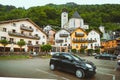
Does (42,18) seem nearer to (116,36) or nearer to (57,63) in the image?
(57,63)

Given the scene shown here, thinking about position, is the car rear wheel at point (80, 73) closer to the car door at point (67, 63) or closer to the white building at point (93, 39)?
the car door at point (67, 63)

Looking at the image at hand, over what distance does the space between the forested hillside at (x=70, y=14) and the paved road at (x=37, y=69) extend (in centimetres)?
56

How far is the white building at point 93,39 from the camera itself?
3.34 meters

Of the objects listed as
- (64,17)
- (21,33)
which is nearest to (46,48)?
(21,33)

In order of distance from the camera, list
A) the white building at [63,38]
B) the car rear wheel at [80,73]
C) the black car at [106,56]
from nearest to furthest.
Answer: the car rear wheel at [80,73] < the black car at [106,56] < the white building at [63,38]

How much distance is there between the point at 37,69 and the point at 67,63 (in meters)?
0.49

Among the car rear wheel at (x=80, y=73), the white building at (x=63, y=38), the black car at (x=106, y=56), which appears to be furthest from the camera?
the white building at (x=63, y=38)

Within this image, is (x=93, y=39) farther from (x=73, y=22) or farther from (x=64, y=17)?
(x=64, y=17)

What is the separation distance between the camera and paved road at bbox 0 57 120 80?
3.34 metres

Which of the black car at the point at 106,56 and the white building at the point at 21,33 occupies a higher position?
the white building at the point at 21,33

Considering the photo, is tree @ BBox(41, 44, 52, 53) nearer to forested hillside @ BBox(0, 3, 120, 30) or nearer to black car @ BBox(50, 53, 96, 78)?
black car @ BBox(50, 53, 96, 78)

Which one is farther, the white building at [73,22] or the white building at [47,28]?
the white building at [47,28]

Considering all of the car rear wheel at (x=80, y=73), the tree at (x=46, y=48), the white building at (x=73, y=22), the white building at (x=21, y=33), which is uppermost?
the white building at (x=73, y=22)

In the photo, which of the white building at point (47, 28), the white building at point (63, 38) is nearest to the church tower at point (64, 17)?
the white building at point (63, 38)
